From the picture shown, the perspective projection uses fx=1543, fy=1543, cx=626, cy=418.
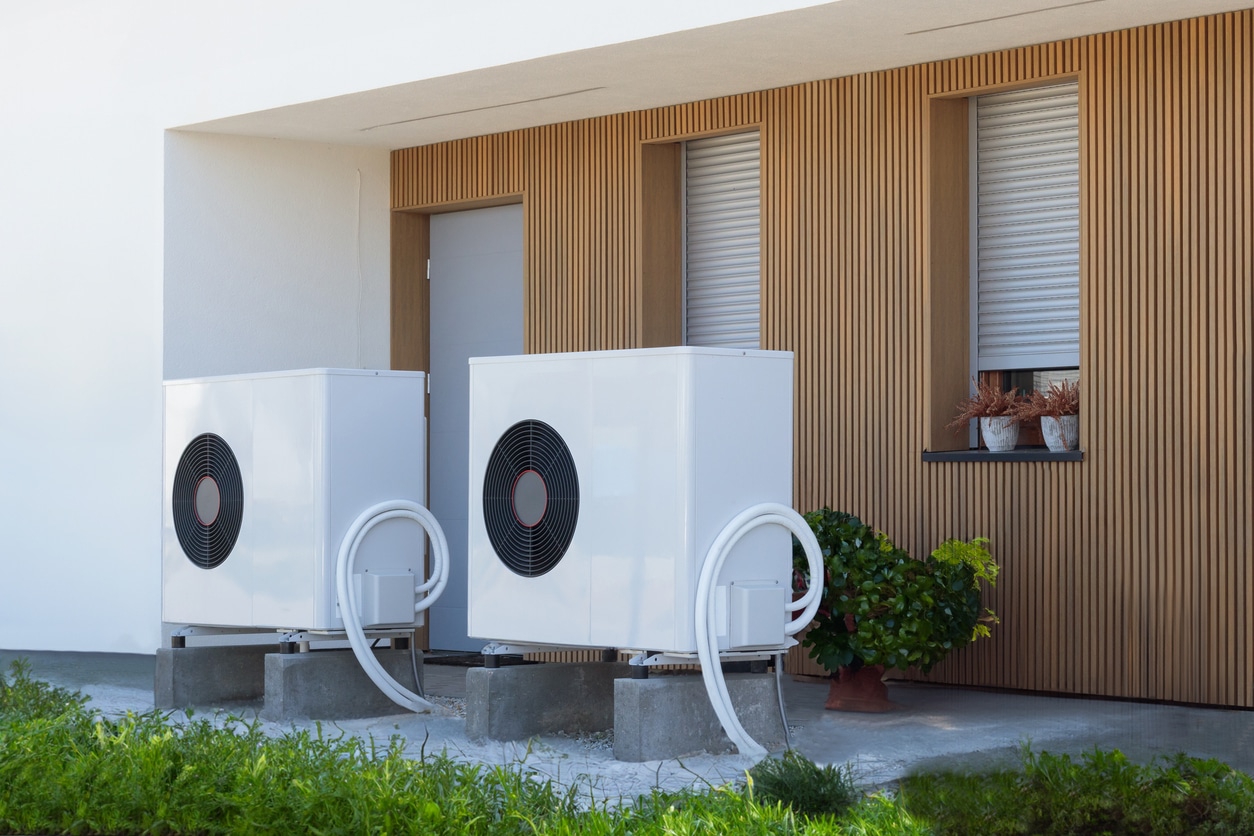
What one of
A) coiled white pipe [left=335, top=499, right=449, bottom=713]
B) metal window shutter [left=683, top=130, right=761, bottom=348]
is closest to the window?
metal window shutter [left=683, top=130, right=761, bottom=348]

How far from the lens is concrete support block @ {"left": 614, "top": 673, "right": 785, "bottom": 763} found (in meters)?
6.26

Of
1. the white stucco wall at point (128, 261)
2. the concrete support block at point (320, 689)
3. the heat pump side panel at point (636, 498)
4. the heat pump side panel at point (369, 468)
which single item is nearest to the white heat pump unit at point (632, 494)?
the heat pump side panel at point (636, 498)

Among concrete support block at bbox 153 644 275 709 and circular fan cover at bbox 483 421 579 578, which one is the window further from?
concrete support block at bbox 153 644 275 709

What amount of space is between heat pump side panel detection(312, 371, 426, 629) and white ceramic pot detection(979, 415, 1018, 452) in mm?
3039

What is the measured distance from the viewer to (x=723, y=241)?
32.5 ft

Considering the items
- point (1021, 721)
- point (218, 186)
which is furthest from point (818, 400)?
point (218, 186)

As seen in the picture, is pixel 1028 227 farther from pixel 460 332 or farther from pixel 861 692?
pixel 460 332

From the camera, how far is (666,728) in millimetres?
6297

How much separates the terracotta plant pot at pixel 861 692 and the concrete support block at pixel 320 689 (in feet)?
7.33

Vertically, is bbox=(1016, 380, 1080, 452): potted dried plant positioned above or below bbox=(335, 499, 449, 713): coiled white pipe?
above

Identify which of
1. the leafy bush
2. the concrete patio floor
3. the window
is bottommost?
the concrete patio floor

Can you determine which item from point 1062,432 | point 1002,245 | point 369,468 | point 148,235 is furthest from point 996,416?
point 148,235

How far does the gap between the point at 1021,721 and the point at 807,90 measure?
3.90 meters

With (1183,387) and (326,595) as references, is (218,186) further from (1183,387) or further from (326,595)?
(1183,387)
